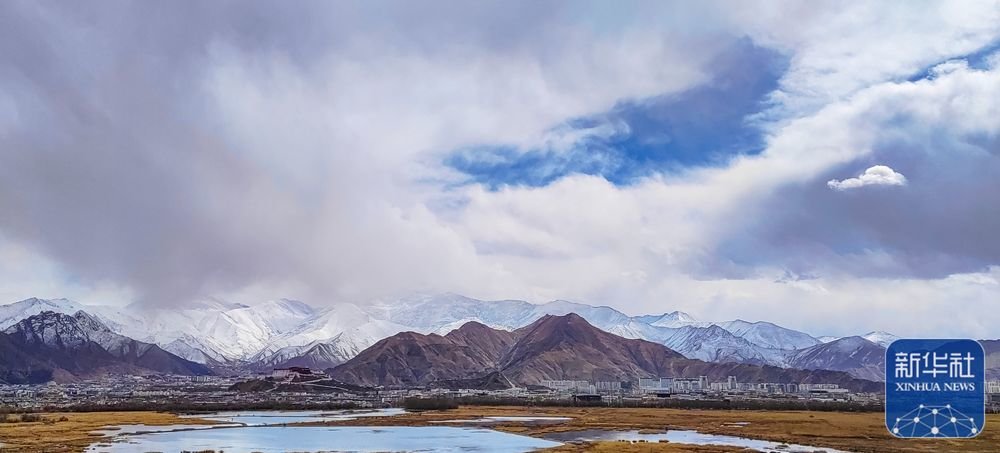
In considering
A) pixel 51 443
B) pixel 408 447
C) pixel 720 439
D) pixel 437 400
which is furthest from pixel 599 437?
pixel 437 400

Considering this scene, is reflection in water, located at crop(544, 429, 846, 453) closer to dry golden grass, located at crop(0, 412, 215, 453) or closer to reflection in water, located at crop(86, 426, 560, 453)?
reflection in water, located at crop(86, 426, 560, 453)

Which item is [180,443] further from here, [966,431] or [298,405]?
[298,405]

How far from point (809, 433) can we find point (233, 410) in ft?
395

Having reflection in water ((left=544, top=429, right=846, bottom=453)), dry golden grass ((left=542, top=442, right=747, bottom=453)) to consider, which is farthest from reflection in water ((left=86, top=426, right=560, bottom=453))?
reflection in water ((left=544, top=429, right=846, bottom=453))

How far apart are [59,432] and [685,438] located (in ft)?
232

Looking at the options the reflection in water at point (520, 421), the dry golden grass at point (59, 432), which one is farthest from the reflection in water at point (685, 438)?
the dry golden grass at point (59, 432)

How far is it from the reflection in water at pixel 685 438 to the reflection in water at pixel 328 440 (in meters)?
5.76

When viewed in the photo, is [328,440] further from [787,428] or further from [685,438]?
[787,428]

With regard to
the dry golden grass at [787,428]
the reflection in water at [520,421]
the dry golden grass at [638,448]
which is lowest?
the reflection in water at [520,421]

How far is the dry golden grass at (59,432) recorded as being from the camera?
73.2 metres

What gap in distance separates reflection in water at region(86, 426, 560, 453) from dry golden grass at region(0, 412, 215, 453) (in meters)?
3.11

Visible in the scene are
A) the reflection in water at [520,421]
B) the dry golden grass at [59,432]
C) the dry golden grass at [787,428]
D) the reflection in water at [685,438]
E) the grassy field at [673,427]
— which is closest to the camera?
the grassy field at [673,427]

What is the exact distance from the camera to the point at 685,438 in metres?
88.1

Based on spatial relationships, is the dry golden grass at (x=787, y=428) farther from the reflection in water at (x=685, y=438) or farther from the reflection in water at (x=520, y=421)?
the reflection in water at (x=685, y=438)
